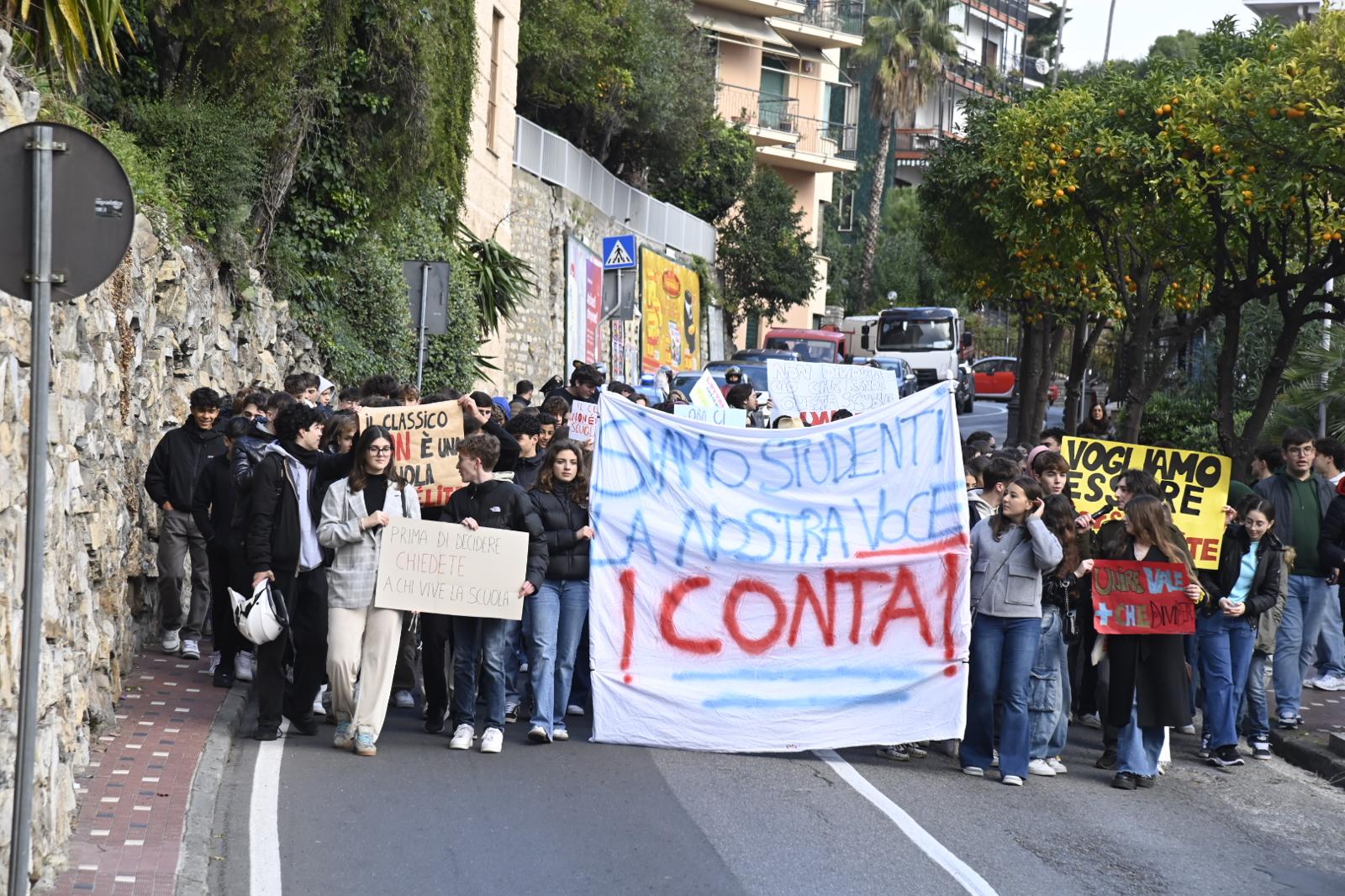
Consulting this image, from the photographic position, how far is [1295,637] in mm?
11297

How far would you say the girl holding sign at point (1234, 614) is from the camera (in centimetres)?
999

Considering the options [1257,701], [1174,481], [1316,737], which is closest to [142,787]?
[1174,481]

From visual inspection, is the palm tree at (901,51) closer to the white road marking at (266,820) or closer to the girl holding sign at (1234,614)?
the girl holding sign at (1234,614)

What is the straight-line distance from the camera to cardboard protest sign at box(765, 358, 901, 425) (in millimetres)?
17828

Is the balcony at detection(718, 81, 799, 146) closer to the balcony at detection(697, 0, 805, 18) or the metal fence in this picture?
the balcony at detection(697, 0, 805, 18)

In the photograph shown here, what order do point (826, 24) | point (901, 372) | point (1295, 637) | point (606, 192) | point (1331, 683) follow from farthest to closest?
point (826, 24), point (901, 372), point (606, 192), point (1331, 683), point (1295, 637)

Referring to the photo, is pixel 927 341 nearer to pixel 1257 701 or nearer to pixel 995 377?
pixel 995 377

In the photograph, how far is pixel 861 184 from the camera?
71.4 m

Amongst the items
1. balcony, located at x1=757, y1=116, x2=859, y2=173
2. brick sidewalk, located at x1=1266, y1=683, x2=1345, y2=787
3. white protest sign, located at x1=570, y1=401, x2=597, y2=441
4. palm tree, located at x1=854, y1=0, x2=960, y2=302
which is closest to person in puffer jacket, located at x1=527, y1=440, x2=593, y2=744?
white protest sign, located at x1=570, y1=401, x2=597, y2=441

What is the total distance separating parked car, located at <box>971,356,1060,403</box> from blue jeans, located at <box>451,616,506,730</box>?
158ft

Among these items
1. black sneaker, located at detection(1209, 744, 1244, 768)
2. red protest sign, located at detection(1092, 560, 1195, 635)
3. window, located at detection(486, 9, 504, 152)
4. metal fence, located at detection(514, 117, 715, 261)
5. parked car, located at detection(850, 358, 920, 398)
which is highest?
window, located at detection(486, 9, 504, 152)

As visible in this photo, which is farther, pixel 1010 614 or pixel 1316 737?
pixel 1316 737

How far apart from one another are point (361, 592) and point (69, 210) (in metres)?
3.75

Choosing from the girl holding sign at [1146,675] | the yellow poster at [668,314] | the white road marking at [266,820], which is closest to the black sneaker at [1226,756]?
the girl holding sign at [1146,675]
